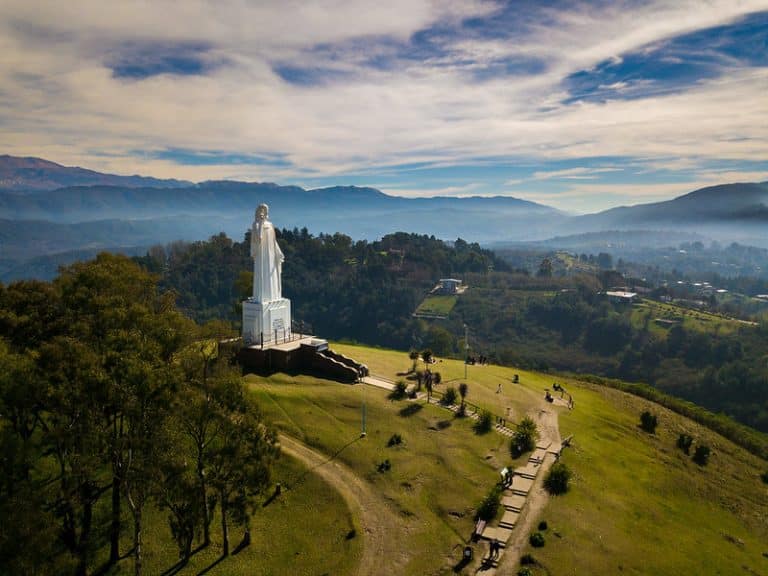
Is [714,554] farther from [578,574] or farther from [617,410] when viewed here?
[617,410]

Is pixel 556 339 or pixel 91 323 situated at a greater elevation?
pixel 91 323

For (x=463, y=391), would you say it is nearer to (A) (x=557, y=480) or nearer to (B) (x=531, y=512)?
(A) (x=557, y=480)

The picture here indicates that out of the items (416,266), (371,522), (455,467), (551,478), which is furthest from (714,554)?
(416,266)

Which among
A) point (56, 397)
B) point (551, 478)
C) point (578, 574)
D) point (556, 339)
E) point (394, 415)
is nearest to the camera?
point (56, 397)

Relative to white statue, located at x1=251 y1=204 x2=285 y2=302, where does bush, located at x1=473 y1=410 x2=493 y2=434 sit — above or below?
below

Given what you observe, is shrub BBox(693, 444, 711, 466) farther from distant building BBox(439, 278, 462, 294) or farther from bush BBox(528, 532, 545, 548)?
distant building BBox(439, 278, 462, 294)

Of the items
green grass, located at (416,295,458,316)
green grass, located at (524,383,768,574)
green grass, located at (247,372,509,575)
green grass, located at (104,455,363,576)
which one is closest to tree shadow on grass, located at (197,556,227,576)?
green grass, located at (104,455,363,576)
